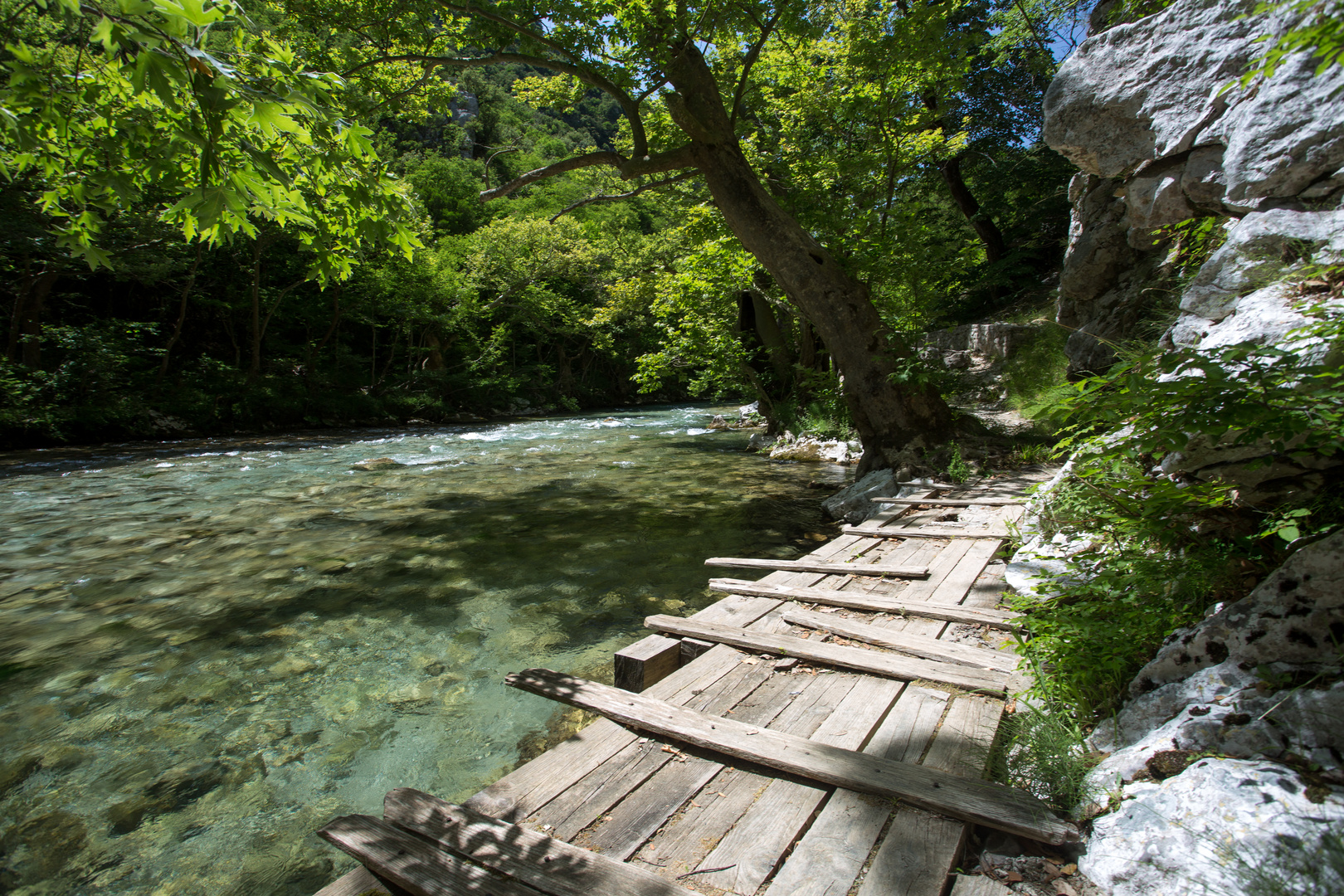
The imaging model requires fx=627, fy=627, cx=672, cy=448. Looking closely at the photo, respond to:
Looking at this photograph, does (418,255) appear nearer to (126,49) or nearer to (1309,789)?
(126,49)

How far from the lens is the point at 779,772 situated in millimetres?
2248

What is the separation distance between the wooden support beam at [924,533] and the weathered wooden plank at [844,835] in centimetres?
274

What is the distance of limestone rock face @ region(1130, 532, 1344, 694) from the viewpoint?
1.83 m

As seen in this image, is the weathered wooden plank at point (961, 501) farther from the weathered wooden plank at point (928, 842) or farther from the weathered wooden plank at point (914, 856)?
the weathered wooden plank at point (914, 856)

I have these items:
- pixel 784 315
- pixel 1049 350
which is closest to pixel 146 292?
pixel 784 315

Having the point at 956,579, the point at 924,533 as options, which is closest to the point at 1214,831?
the point at 956,579

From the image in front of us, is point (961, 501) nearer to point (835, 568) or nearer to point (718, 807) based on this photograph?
point (835, 568)

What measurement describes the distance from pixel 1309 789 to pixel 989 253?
68.1 feet

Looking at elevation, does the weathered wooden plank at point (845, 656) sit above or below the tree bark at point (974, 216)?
below

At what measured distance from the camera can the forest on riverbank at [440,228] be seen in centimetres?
257

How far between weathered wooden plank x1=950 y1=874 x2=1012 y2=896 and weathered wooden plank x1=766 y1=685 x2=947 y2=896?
0.24 m

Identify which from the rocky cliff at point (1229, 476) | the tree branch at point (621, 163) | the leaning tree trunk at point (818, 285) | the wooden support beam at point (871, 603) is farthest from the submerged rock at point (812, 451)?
the wooden support beam at point (871, 603)

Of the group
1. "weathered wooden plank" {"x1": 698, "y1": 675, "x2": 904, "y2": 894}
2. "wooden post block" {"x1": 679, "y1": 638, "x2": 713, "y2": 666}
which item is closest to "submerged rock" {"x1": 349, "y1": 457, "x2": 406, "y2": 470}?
"wooden post block" {"x1": 679, "y1": 638, "x2": 713, "y2": 666}

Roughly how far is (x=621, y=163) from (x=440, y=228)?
945 inches
